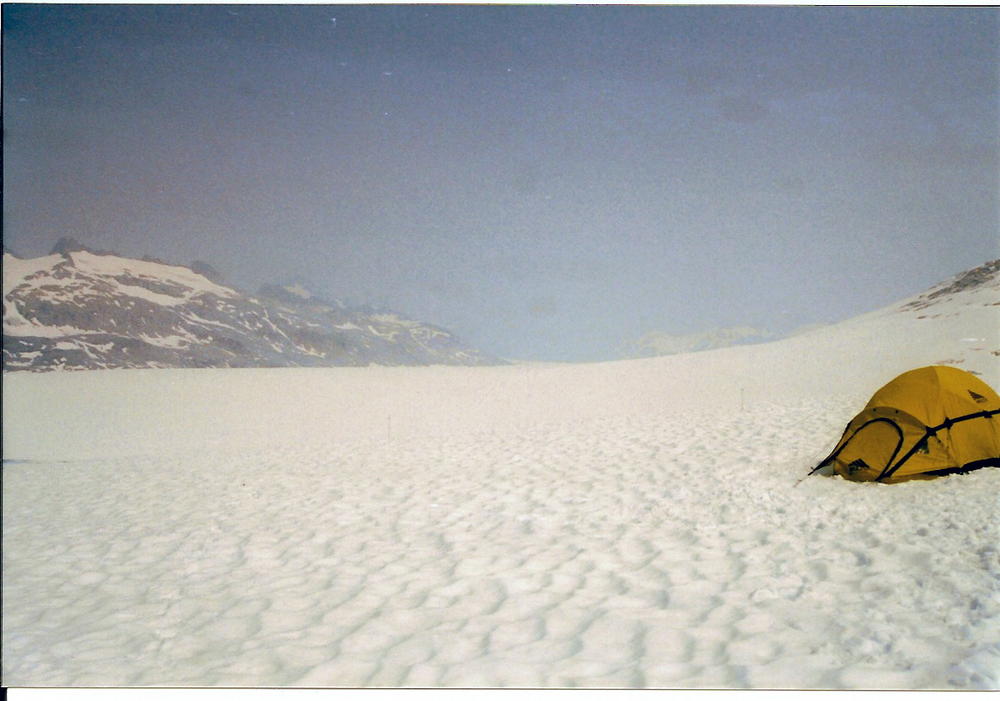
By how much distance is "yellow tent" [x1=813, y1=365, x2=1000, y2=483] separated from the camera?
5676 millimetres

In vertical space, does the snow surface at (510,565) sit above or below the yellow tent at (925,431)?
below

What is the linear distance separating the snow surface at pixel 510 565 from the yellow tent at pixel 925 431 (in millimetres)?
230

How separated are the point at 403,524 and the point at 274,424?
9.27m

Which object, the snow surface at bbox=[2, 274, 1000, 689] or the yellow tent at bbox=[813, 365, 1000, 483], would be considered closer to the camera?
the snow surface at bbox=[2, 274, 1000, 689]

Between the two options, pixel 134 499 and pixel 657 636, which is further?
pixel 134 499

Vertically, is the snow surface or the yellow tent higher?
the yellow tent

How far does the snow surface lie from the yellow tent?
0.76 feet

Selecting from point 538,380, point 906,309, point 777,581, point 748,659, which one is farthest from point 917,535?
point 906,309

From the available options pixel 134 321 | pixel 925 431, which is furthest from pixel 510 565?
pixel 134 321

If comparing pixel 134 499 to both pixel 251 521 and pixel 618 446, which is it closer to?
pixel 251 521

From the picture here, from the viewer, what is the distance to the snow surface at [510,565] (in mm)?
3109

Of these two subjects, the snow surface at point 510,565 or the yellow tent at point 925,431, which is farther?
the yellow tent at point 925,431

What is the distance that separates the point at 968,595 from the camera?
3.46m

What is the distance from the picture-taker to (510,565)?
14.0 ft
